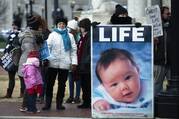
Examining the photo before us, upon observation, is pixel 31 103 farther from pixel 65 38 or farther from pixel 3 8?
pixel 3 8

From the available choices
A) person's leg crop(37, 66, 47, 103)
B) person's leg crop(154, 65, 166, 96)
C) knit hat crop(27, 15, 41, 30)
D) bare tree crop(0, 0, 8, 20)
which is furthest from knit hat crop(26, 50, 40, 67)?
bare tree crop(0, 0, 8, 20)

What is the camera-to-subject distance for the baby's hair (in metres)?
10.3

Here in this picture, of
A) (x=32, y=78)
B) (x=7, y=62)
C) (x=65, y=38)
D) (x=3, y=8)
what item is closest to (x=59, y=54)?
(x=65, y=38)

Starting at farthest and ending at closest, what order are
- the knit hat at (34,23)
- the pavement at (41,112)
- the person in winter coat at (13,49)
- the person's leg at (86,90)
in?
the person in winter coat at (13,49)
the person's leg at (86,90)
the knit hat at (34,23)
the pavement at (41,112)

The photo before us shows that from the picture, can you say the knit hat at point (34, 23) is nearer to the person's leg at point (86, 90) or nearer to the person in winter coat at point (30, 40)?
the person in winter coat at point (30, 40)

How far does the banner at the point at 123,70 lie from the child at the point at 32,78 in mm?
1468

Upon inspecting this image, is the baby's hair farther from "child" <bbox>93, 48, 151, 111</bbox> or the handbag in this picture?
the handbag

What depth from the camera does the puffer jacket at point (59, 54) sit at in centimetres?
1171

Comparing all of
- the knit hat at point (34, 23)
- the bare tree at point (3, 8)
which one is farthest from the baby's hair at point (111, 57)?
the bare tree at point (3, 8)

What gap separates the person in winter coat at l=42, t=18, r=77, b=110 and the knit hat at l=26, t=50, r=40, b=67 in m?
0.26

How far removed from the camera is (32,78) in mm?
11430

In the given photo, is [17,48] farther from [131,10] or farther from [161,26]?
[131,10]

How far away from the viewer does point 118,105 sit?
409 inches

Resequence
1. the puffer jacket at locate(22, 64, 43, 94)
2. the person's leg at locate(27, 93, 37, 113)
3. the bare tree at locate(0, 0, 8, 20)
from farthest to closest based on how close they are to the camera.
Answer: the bare tree at locate(0, 0, 8, 20)
the person's leg at locate(27, 93, 37, 113)
the puffer jacket at locate(22, 64, 43, 94)
